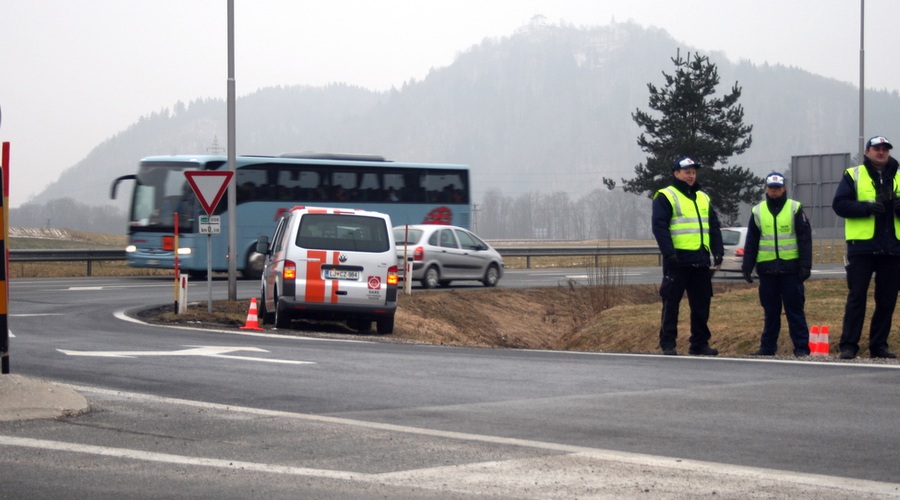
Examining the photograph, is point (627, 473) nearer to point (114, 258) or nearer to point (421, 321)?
point (421, 321)

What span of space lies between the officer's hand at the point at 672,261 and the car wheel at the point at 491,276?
18.5m

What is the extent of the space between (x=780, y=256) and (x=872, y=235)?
4.35ft

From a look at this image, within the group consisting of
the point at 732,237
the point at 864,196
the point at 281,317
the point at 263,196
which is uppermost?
the point at 263,196

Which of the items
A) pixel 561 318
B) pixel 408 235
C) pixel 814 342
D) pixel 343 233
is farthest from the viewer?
pixel 408 235

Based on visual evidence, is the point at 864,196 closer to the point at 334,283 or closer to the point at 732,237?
the point at 334,283

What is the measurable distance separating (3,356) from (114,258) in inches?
Result: 1286

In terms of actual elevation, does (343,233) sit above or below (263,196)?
below

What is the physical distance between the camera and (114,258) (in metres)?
39.6

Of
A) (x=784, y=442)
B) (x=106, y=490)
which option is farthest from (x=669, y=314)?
(x=106, y=490)

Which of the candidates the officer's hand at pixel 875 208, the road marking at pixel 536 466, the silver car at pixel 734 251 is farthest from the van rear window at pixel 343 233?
the silver car at pixel 734 251

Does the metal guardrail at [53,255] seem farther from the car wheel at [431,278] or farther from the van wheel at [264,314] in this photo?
the van wheel at [264,314]

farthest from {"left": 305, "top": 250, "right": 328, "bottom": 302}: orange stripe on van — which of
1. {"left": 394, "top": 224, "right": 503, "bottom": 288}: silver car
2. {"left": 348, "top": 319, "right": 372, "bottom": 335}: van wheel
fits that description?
{"left": 394, "top": 224, "right": 503, "bottom": 288}: silver car

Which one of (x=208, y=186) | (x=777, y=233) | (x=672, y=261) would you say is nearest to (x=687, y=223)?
(x=672, y=261)

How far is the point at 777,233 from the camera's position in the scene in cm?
1252
